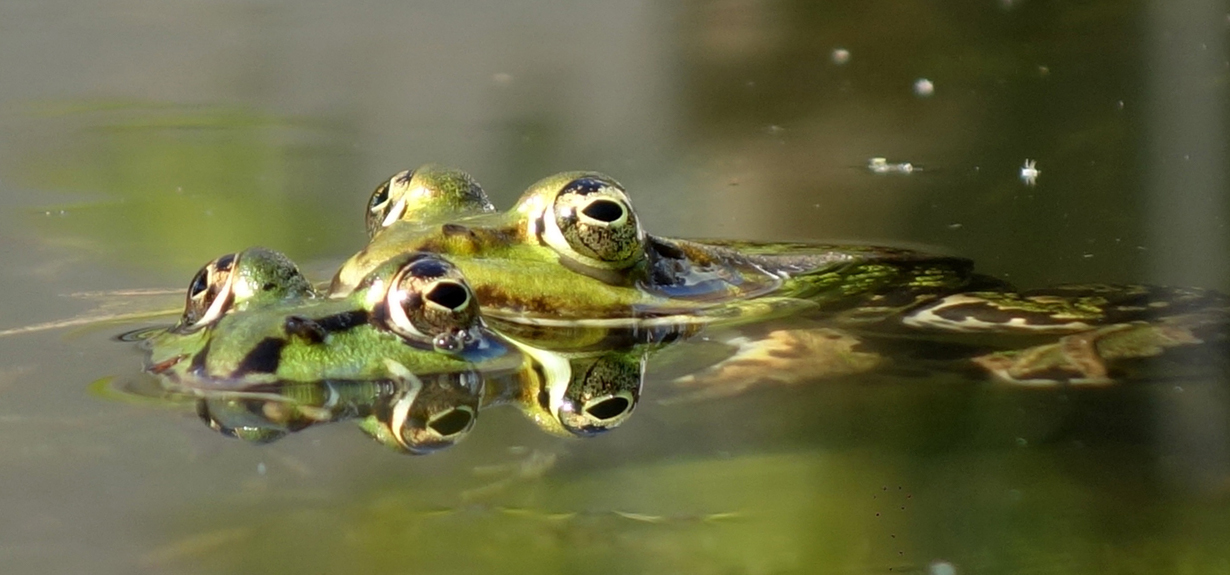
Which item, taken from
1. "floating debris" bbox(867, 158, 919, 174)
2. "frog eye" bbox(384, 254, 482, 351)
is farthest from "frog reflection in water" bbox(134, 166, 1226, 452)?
"floating debris" bbox(867, 158, 919, 174)

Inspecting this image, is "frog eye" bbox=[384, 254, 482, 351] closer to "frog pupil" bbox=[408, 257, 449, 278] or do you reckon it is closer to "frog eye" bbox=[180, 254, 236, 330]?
"frog pupil" bbox=[408, 257, 449, 278]

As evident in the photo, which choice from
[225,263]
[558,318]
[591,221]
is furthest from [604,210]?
[225,263]

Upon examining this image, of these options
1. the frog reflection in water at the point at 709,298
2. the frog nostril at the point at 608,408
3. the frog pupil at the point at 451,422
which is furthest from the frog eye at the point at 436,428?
the frog reflection in water at the point at 709,298

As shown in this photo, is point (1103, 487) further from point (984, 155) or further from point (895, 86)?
point (895, 86)

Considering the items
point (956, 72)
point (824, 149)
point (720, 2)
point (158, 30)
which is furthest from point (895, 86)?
point (158, 30)

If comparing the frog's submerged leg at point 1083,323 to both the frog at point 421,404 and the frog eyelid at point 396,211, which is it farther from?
the frog eyelid at point 396,211

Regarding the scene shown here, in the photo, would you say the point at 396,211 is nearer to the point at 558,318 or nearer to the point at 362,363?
the point at 558,318
